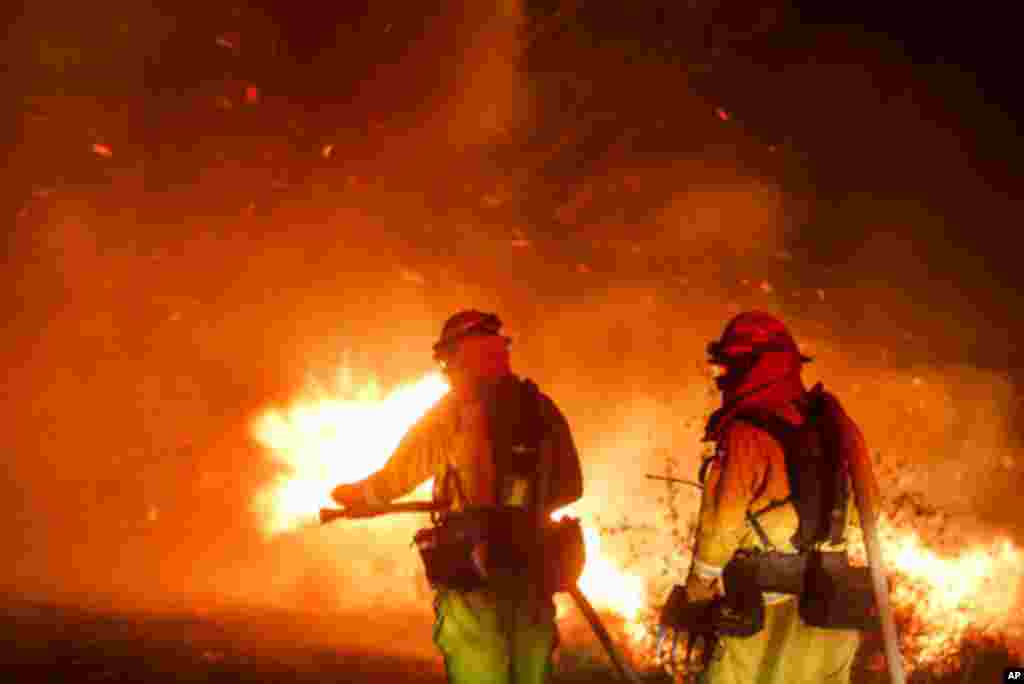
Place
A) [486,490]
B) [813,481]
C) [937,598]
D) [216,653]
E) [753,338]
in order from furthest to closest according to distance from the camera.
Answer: [937,598]
[216,653]
[486,490]
[753,338]
[813,481]

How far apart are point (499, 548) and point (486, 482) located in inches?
12.2

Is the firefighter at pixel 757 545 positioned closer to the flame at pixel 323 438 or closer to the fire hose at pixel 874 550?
the fire hose at pixel 874 550

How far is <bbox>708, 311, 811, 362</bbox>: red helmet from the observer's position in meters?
3.97

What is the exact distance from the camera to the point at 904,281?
1545 cm

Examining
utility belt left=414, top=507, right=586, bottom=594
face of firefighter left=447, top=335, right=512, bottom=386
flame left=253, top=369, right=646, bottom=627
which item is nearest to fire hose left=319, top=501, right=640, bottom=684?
utility belt left=414, top=507, right=586, bottom=594

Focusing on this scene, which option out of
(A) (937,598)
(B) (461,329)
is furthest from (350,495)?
(A) (937,598)

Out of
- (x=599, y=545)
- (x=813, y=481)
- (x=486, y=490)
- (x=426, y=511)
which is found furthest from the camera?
(x=599, y=545)

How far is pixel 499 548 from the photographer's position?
430 cm

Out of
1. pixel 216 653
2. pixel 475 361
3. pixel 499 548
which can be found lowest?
pixel 499 548

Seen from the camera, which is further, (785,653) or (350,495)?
(350,495)

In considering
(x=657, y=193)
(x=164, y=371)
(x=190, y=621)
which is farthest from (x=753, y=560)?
(x=164, y=371)

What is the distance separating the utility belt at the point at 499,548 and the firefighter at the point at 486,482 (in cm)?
1

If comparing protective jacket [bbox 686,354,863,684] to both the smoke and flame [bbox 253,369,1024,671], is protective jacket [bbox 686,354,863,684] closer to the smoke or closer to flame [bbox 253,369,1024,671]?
flame [bbox 253,369,1024,671]

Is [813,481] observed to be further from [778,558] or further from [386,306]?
[386,306]
